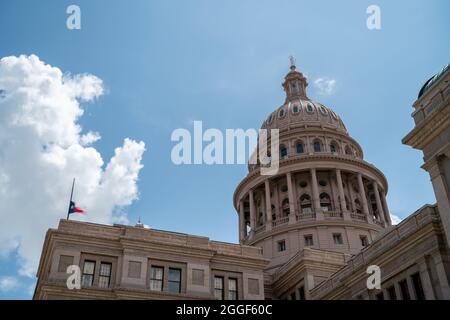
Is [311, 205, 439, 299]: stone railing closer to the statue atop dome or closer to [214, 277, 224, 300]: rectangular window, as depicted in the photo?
[214, 277, 224, 300]: rectangular window

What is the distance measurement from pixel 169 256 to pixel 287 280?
14667mm

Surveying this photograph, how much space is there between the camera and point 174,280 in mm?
41594

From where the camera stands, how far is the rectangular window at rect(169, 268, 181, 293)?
4109 cm

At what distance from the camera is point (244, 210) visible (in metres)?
79.6

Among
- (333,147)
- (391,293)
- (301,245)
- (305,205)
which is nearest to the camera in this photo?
(391,293)

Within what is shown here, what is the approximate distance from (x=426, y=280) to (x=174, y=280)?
63.1ft

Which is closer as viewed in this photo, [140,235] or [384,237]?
[384,237]

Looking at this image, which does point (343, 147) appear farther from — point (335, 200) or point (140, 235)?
point (140, 235)

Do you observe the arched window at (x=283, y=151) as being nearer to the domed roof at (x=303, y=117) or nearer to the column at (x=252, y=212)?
the domed roof at (x=303, y=117)

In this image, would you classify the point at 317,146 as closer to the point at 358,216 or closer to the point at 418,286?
the point at 358,216

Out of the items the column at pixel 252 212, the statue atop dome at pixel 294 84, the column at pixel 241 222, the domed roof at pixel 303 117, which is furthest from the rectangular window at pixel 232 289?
the statue atop dome at pixel 294 84

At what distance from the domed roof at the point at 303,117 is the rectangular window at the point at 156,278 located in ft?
144

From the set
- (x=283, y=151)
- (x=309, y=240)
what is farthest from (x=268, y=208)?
(x=283, y=151)
